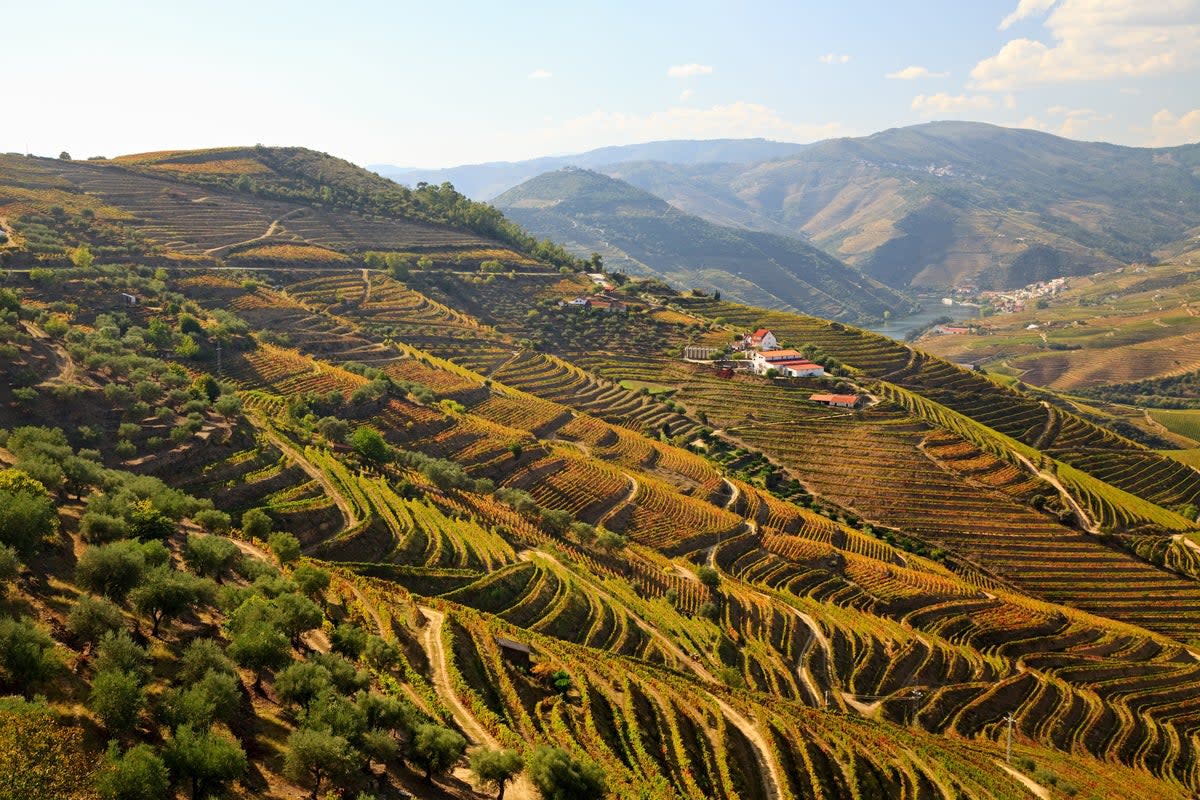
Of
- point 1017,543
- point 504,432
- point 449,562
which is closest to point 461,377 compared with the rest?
point 504,432

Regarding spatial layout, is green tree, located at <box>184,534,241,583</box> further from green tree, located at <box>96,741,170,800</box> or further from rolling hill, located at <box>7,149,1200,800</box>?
green tree, located at <box>96,741,170,800</box>

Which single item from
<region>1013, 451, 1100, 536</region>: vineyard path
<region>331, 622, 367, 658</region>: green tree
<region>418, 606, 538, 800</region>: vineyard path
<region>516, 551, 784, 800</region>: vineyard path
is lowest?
<region>1013, 451, 1100, 536</region>: vineyard path

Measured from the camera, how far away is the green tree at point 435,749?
1155 inches

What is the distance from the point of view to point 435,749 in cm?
2938

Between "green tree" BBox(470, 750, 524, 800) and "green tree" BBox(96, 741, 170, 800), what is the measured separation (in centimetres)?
1104

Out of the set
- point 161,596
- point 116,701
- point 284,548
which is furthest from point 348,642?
point 116,701

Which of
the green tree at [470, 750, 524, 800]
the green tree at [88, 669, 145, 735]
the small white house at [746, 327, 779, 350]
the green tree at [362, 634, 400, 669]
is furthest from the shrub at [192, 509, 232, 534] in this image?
the small white house at [746, 327, 779, 350]

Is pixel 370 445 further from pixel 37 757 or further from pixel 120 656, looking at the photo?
pixel 37 757

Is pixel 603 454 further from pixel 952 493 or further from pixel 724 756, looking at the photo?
pixel 724 756

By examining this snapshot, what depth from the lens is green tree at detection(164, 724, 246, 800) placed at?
23188 millimetres

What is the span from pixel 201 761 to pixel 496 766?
10.4 metres

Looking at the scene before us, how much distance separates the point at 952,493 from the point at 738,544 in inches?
1321

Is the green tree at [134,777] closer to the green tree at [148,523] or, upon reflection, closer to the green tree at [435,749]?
the green tree at [435,749]

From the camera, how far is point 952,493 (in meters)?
93.2
